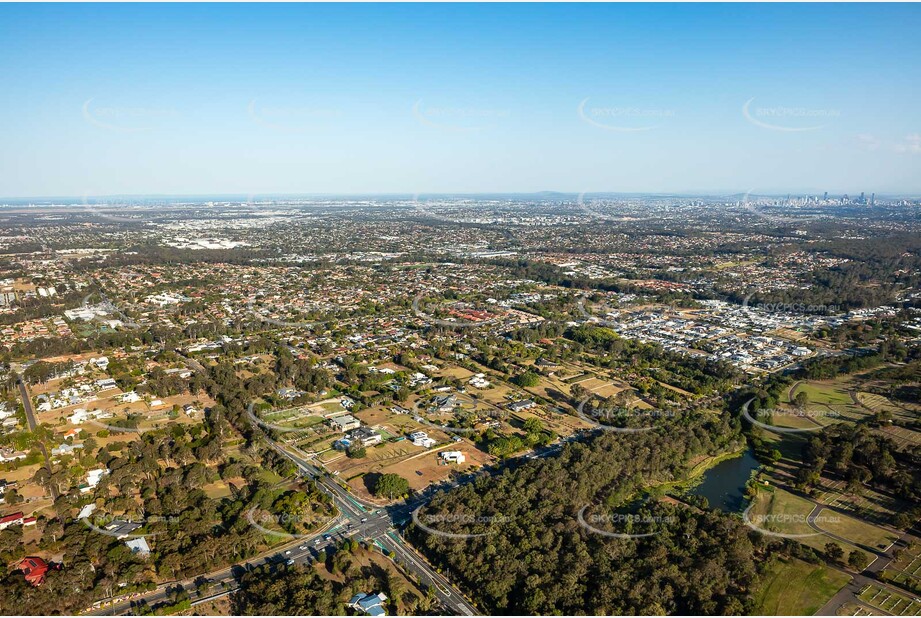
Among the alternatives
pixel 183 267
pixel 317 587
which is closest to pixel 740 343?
pixel 317 587

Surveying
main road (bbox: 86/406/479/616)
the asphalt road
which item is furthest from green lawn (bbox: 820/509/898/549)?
the asphalt road

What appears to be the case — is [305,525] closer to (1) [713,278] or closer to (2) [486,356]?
(2) [486,356]

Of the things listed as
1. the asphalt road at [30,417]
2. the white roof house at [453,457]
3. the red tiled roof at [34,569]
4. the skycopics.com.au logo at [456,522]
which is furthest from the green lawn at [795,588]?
the asphalt road at [30,417]

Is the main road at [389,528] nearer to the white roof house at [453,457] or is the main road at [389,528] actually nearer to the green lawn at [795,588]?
the white roof house at [453,457]

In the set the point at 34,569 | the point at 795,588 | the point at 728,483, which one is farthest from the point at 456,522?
the point at 34,569

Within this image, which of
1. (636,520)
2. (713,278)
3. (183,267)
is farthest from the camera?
(183,267)

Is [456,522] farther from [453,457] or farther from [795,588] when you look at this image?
[795,588]
